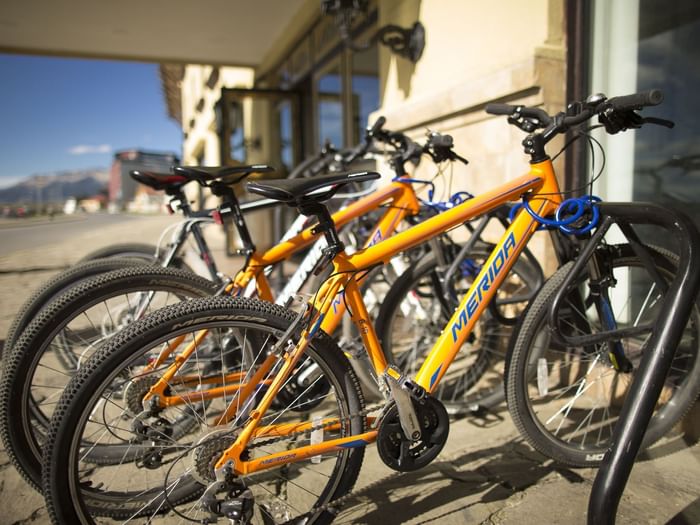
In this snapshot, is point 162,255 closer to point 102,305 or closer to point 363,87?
point 102,305

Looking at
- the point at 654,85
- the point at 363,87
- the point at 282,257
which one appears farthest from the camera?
the point at 363,87

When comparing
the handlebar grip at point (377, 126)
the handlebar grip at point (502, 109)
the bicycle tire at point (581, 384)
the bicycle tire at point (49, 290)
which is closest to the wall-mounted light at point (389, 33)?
the handlebar grip at point (377, 126)

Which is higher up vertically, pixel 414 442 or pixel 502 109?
pixel 502 109

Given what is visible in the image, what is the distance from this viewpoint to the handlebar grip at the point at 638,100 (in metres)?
1.61

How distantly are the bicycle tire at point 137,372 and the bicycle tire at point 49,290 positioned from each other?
0.71m

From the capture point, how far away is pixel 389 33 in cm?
387

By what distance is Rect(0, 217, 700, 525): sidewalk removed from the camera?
177cm

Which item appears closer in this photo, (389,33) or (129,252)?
(129,252)

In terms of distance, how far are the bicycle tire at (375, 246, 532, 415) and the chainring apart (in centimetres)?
66

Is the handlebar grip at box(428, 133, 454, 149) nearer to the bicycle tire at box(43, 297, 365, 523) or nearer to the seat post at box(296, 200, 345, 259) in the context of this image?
the seat post at box(296, 200, 345, 259)

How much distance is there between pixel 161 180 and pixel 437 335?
5.31 ft

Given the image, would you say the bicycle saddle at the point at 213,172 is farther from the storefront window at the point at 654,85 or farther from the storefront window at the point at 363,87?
the storefront window at the point at 363,87

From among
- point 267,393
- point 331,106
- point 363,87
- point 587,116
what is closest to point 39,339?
point 267,393

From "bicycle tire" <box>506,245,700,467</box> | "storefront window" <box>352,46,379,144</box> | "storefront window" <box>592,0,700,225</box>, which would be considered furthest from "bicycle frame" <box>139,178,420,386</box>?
"storefront window" <box>352,46,379,144</box>
